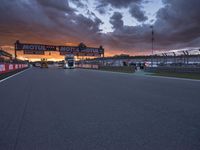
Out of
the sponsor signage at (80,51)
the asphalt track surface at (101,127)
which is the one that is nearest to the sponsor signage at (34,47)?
the sponsor signage at (80,51)

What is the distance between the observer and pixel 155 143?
438 centimetres

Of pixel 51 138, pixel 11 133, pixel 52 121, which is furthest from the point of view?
pixel 52 121

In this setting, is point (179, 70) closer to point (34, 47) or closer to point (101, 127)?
point (101, 127)

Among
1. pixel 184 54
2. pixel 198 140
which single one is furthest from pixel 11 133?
pixel 184 54

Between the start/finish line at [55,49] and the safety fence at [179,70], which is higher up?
the start/finish line at [55,49]

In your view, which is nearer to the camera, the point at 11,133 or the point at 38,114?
the point at 11,133

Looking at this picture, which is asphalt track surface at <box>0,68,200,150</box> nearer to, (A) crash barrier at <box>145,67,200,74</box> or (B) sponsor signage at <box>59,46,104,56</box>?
(A) crash barrier at <box>145,67,200,74</box>

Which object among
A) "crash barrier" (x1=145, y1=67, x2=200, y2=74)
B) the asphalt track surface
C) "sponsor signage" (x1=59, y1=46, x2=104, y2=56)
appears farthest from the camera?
"sponsor signage" (x1=59, y1=46, x2=104, y2=56)

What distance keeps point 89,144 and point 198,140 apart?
2.05 metres

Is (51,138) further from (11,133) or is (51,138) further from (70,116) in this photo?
(70,116)

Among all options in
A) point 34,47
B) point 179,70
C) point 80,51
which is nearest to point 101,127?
point 179,70

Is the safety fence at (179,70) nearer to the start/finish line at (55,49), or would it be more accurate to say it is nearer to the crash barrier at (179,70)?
the crash barrier at (179,70)

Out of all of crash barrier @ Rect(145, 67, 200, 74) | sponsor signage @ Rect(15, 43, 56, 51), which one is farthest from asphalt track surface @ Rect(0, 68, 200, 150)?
sponsor signage @ Rect(15, 43, 56, 51)

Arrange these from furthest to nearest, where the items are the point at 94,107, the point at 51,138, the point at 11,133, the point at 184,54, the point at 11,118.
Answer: the point at 184,54, the point at 94,107, the point at 11,118, the point at 11,133, the point at 51,138
